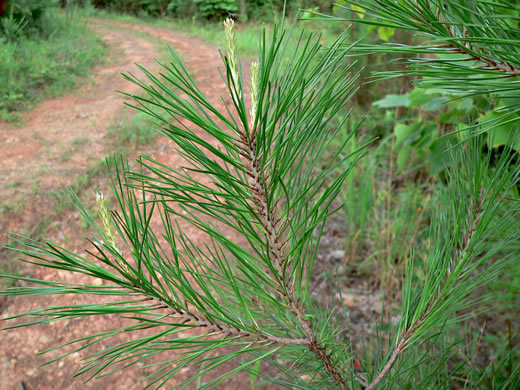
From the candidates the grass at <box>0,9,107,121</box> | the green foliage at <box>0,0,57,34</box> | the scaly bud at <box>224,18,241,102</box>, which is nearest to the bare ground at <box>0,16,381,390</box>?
the grass at <box>0,9,107,121</box>

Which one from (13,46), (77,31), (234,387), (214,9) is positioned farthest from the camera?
(214,9)

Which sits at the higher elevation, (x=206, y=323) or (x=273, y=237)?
(x=273, y=237)

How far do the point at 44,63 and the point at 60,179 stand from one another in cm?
271

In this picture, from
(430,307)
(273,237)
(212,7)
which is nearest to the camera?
(273,237)

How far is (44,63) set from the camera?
15.9ft

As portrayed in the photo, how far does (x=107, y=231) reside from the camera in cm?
54

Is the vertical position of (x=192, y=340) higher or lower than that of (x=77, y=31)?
lower

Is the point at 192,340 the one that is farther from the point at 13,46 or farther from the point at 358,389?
the point at 13,46

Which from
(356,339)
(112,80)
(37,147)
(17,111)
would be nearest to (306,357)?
(356,339)

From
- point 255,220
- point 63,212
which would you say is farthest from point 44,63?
point 255,220

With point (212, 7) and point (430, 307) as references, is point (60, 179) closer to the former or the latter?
point (430, 307)

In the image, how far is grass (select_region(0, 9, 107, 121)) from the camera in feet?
13.7

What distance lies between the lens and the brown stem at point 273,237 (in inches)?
20.5

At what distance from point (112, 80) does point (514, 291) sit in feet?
17.1
